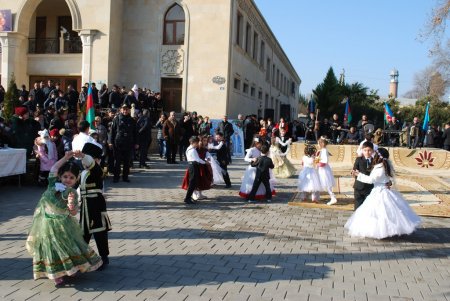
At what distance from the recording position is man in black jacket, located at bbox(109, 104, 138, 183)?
11641 millimetres

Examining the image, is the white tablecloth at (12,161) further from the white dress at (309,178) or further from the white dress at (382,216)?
the white dress at (382,216)

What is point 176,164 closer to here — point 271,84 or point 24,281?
point 24,281

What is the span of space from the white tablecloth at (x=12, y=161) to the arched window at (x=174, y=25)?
48.6ft

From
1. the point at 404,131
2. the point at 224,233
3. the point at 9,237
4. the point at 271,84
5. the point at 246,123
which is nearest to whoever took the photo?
Answer: the point at 9,237

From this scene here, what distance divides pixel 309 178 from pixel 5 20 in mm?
21495

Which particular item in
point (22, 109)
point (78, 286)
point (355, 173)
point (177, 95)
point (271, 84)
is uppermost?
point (271, 84)

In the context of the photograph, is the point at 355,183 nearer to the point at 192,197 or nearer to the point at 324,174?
the point at 324,174

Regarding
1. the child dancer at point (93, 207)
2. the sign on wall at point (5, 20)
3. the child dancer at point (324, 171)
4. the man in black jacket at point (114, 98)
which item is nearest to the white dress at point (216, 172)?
the child dancer at point (324, 171)

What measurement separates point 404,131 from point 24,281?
21.9 m

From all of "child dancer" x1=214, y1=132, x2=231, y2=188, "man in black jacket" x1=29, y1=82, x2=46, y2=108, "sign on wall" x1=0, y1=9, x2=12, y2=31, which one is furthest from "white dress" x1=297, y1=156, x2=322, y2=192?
"sign on wall" x1=0, y1=9, x2=12, y2=31

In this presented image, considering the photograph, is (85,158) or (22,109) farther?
(22,109)

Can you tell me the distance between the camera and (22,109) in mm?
11070

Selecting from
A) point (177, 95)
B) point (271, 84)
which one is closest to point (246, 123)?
point (177, 95)

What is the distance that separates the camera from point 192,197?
9742 millimetres
